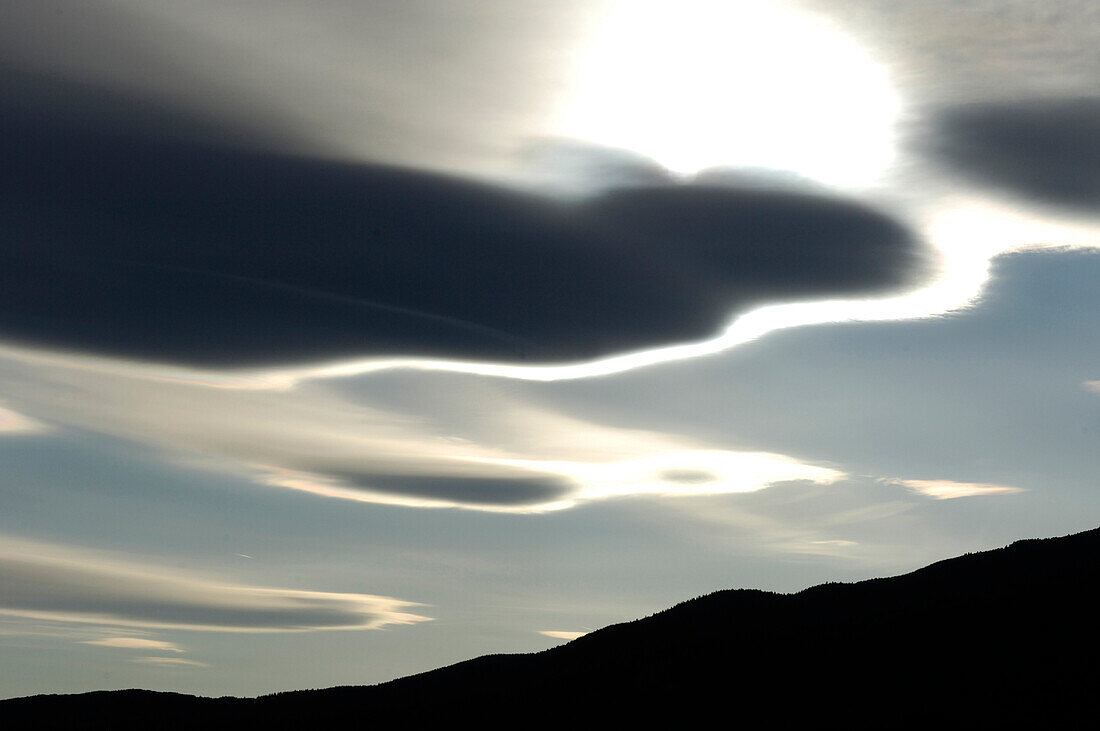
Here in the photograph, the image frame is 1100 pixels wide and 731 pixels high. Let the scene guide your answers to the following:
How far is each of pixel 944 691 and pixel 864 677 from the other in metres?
13.8

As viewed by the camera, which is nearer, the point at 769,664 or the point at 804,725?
the point at 804,725

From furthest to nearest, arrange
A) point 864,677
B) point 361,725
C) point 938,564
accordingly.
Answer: point 938,564, point 361,725, point 864,677

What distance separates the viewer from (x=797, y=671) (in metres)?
128

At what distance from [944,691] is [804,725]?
14.5 meters

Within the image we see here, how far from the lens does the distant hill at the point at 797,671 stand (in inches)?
4065

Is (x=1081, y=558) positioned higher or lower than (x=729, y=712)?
higher

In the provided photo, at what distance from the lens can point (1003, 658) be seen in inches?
4306

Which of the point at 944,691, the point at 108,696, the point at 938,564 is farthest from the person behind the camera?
the point at 108,696

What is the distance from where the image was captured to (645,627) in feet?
572

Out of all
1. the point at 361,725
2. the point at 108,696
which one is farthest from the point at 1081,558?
the point at 108,696

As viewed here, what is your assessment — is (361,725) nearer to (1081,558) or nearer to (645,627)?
(645,627)

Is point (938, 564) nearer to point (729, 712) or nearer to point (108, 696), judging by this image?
point (729, 712)


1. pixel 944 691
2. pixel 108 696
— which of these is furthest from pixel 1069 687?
pixel 108 696

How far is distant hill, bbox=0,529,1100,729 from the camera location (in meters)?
103
